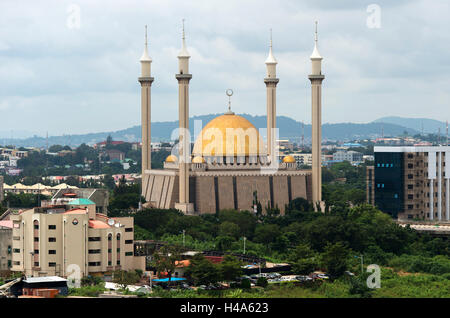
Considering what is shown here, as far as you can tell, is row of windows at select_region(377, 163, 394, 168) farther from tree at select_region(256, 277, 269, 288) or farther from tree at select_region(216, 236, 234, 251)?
tree at select_region(256, 277, 269, 288)

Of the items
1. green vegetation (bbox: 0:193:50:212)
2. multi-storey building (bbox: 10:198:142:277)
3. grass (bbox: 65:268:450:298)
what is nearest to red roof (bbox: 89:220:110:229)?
multi-storey building (bbox: 10:198:142:277)

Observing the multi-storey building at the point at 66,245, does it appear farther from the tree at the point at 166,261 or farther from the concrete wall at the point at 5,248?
the concrete wall at the point at 5,248

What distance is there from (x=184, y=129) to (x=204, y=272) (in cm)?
2481

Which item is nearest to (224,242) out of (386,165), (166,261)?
(166,261)

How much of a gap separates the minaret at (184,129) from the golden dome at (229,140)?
4376mm

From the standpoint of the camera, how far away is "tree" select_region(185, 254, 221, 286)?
57.0 m

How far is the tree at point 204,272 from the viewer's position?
5703cm

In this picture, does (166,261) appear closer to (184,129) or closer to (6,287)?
(6,287)

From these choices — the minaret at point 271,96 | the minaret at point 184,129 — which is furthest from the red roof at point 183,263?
the minaret at point 271,96

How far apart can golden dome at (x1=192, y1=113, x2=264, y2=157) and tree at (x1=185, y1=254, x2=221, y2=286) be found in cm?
2746

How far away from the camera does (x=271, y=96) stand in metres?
87.0

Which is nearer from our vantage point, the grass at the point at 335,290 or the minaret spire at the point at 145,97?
the grass at the point at 335,290

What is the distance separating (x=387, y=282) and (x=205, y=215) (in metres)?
22.5
